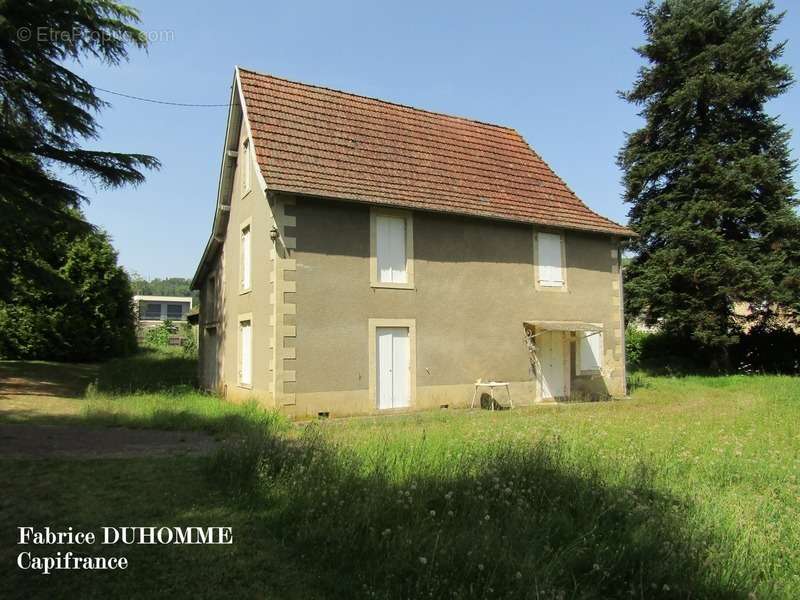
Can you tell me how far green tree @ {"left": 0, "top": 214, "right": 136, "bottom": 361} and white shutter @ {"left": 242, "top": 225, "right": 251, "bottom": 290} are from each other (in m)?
11.0

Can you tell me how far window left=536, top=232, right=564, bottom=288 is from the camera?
15.8 meters

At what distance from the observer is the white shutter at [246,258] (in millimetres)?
14844

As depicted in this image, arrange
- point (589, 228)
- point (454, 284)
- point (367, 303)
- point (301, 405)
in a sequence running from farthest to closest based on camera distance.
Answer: point (589, 228) < point (454, 284) < point (367, 303) < point (301, 405)

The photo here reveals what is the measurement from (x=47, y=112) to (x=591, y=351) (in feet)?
50.0

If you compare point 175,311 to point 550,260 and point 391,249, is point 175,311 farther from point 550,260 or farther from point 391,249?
point 391,249

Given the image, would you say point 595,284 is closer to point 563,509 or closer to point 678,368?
point 678,368

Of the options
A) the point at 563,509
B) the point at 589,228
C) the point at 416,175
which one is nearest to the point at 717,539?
the point at 563,509

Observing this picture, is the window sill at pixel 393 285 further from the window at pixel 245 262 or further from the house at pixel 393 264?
the window at pixel 245 262

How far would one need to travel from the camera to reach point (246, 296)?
48.3 feet

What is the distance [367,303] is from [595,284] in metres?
7.24

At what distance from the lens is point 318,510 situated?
488 centimetres

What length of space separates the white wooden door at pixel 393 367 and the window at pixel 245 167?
16.9 ft

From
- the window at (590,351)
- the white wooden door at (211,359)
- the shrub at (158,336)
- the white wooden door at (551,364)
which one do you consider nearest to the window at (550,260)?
the white wooden door at (551,364)

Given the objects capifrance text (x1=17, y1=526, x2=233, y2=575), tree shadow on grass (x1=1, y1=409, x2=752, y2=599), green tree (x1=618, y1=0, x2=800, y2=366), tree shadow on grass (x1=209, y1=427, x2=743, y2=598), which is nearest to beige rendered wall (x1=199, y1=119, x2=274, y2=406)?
tree shadow on grass (x1=1, y1=409, x2=752, y2=599)
